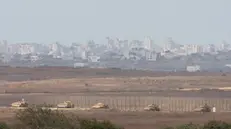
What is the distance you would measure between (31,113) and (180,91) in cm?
4540

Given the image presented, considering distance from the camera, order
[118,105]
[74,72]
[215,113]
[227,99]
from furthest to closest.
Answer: [74,72] → [227,99] → [118,105] → [215,113]

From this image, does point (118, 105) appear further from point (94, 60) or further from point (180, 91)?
point (94, 60)

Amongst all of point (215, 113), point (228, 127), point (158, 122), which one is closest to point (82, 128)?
point (228, 127)

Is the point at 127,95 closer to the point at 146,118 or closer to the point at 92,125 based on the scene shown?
the point at 146,118

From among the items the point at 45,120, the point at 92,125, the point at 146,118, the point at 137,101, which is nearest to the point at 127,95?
the point at 137,101

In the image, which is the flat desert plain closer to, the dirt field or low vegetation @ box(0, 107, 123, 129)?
the dirt field

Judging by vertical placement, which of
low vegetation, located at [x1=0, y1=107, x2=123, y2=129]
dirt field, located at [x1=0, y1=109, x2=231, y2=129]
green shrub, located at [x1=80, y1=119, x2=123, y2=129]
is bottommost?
dirt field, located at [x1=0, y1=109, x2=231, y2=129]

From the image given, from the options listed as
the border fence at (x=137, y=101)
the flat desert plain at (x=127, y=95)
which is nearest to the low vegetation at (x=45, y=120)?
the flat desert plain at (x=127, y=95)

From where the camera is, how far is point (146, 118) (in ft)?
128

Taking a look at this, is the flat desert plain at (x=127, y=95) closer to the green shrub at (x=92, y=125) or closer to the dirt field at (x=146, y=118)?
the dirt field at (x=146, y=118)

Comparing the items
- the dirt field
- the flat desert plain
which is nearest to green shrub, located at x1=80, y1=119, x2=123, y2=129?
the dirt field

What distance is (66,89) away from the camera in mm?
71562

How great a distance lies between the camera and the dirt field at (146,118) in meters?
36.0

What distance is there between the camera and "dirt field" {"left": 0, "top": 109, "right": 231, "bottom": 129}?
36031 mm
